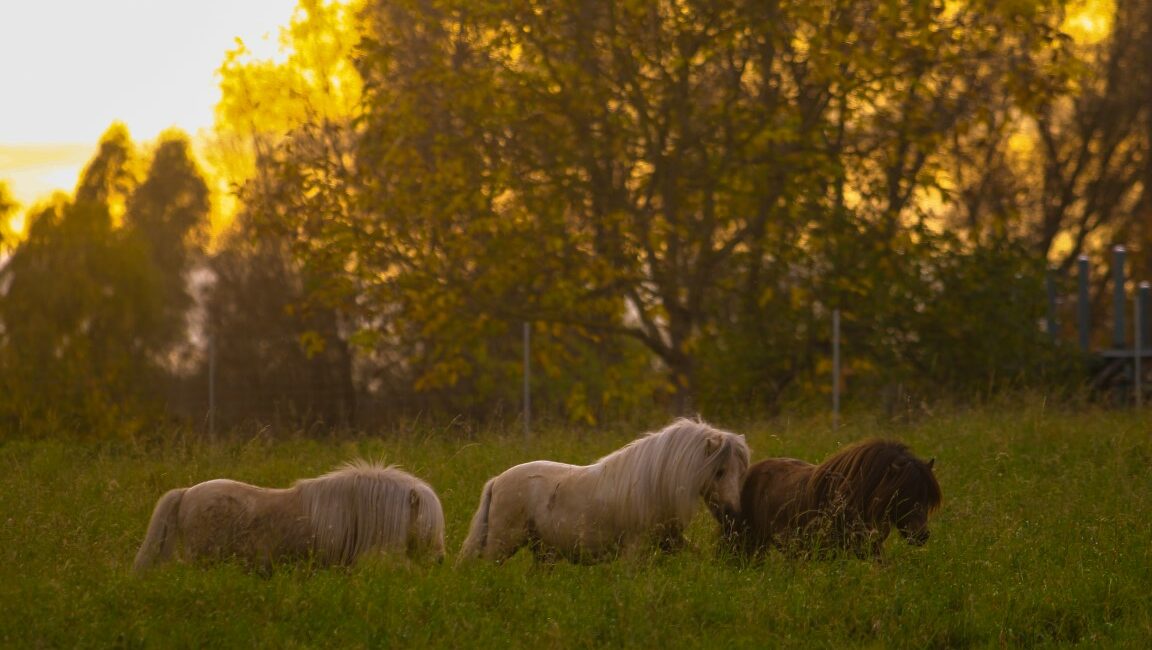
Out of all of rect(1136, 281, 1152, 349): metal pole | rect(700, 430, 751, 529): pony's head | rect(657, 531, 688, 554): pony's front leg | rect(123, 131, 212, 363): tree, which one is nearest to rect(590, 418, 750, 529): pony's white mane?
rect(700, 430, 751, 529): pony's head

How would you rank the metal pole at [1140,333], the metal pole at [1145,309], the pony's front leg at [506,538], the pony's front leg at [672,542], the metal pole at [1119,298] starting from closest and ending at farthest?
the pony's front leg at [672,542] → the pony's front leg at [506,538] → the metal pole at [1140,333] → the metal pole at [1119,298] → the metal pole at [1145,309]

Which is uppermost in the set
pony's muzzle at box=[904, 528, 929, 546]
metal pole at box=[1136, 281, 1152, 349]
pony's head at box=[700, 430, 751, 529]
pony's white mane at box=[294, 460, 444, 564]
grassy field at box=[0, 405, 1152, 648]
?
metal pole at box=[1136, 281, 1152, 349]

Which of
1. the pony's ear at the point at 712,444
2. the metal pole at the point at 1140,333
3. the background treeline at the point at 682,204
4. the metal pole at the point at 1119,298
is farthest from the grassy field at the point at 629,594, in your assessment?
the metal pole at the point at 1119,298

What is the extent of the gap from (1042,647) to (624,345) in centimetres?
1331

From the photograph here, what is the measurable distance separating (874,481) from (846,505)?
0.64 feet

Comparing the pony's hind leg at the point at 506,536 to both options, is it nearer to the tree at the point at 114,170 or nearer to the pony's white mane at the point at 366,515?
the pony's white mane at the point at 366,515

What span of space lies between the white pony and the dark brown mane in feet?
1.61

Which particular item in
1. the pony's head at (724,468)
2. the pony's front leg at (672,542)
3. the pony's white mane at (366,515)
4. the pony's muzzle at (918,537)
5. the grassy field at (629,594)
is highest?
the pony's head at (724,468)

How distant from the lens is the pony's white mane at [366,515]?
7.48 m

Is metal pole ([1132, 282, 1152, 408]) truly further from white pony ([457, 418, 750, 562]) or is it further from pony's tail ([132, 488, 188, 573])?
pony's tail ([132, 488, 188, 573])

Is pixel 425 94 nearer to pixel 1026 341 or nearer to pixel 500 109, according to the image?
pixel 500 109

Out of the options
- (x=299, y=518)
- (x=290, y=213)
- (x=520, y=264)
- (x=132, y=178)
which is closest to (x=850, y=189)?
(x=520, y=264)

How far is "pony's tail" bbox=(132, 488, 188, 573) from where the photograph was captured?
24.7ft

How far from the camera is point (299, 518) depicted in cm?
755
